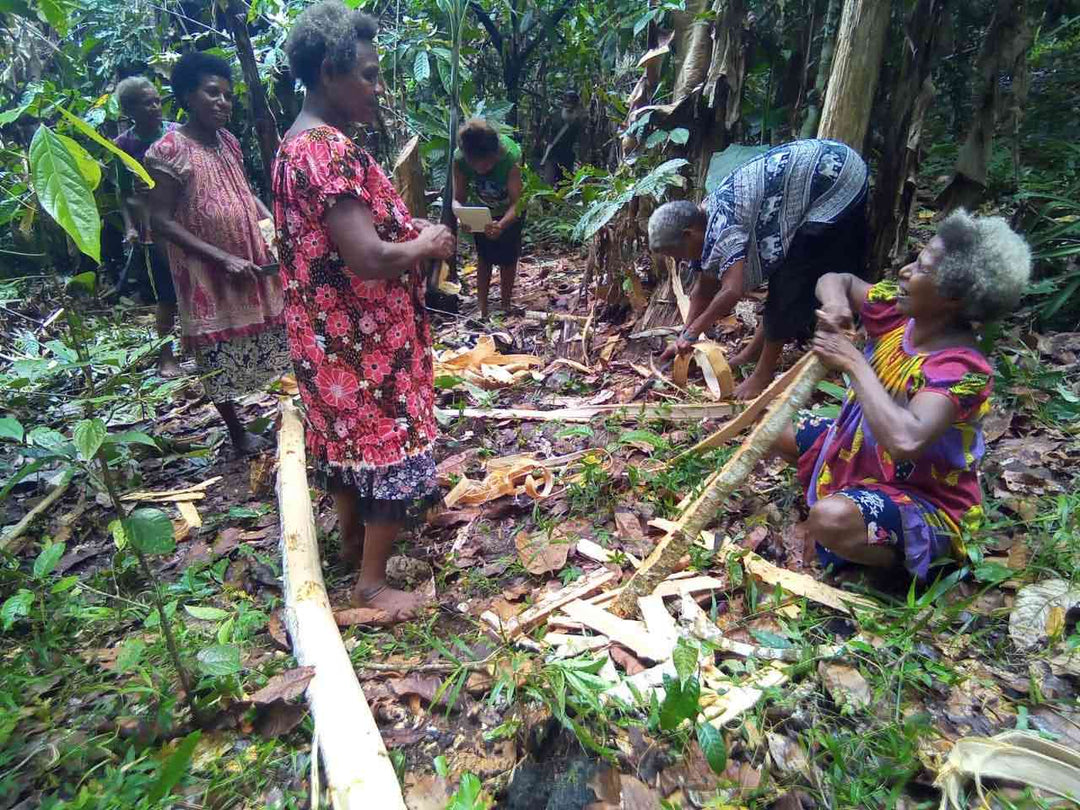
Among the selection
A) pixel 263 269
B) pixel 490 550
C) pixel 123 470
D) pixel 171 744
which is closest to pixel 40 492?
pixel 123 470

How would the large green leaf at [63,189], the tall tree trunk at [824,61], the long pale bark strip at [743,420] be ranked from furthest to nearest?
the tall tree trunk at [824,61]
the long pale bark strip at [743,420]
the large green leaf at [63,189]

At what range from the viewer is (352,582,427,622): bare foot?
232cm

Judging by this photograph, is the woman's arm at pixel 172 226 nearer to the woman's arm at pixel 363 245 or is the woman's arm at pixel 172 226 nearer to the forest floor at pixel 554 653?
the forest floor at pixel 554 653

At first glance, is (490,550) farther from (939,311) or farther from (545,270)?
(545,270)

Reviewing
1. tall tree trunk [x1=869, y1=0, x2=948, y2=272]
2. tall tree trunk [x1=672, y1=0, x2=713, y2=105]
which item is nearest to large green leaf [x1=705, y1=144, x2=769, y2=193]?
tall tree trunk [x1=672, y1=0, x2=713, y2=105]

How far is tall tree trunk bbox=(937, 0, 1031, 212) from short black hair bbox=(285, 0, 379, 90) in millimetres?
3388

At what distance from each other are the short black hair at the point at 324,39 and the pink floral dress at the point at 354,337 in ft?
0.67

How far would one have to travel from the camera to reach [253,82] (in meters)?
4.09

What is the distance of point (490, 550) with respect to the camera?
2.72 metres

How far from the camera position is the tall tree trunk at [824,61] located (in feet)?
12.5

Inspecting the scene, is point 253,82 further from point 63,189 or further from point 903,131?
point 903,131

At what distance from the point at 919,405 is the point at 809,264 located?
170 centimetres

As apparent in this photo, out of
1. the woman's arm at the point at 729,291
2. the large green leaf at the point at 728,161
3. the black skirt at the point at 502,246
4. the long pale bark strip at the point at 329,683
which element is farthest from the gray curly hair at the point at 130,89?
the woman's arm at the point at 729,291

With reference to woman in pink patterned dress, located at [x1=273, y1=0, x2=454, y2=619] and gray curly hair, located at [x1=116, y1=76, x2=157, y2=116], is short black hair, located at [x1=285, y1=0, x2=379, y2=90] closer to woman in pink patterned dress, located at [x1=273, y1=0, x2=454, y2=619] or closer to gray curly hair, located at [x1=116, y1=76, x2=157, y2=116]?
woman in pink patterned dress, located at [x1=273, y1=0, x2=454, y2=619]
